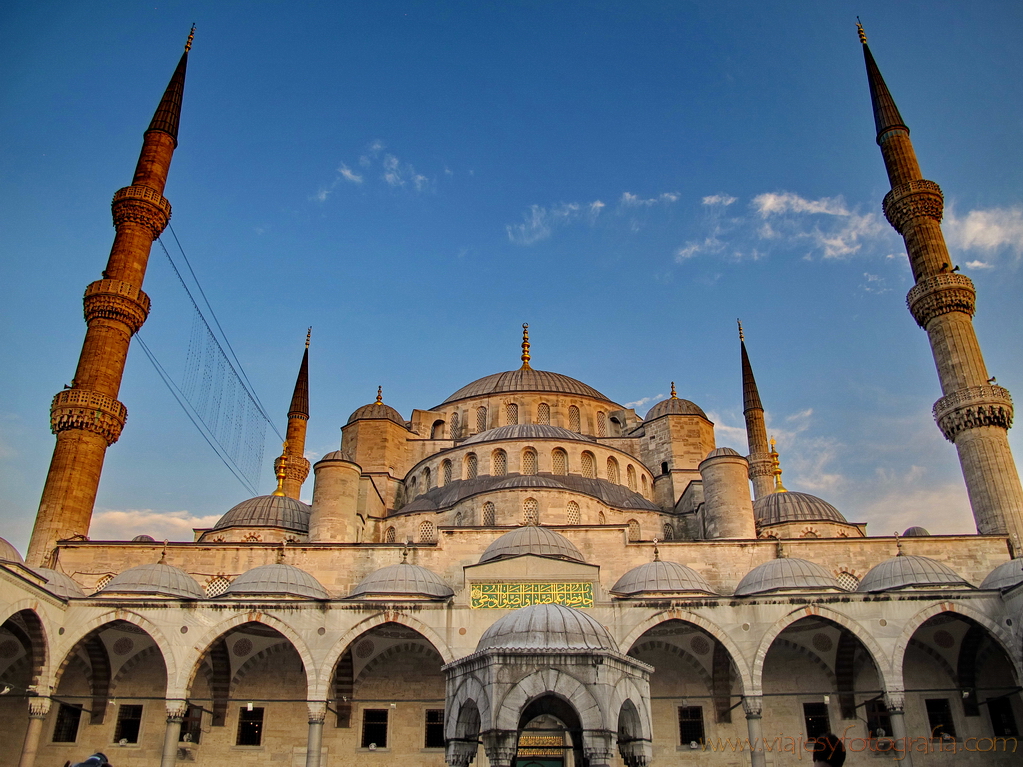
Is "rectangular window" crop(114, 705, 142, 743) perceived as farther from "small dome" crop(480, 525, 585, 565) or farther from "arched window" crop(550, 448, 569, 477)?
"arched window" crop(550, 448, 569, 477)

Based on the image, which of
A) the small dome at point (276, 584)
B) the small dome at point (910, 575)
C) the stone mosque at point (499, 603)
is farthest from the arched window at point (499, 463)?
the small dome at point (910, 575)

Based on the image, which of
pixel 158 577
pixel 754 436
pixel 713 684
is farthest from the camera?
pixel 754 436

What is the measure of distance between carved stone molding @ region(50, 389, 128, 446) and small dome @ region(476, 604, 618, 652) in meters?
14.5

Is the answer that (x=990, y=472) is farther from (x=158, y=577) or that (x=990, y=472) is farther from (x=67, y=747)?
(x=67, y=747)

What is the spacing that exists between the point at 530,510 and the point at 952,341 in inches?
423

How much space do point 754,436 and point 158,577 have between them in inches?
725

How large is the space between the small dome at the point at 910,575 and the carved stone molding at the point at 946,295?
742 cm

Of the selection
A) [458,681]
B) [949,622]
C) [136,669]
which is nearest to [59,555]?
[136,669]

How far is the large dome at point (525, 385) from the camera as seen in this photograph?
26.1m

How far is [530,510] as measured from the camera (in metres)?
18.5

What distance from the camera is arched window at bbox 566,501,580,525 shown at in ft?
60.6

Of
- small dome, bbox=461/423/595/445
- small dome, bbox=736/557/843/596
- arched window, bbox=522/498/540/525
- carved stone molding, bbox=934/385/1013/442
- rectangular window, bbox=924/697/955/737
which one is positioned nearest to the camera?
small dome, bbox=736/557/843/596

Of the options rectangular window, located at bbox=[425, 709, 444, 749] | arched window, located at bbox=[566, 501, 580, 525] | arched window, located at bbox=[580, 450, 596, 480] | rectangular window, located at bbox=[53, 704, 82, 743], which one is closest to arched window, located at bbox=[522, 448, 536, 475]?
arched window, located at bbox=[580, 450, 596, 480]

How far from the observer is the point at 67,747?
15328 millimetres
